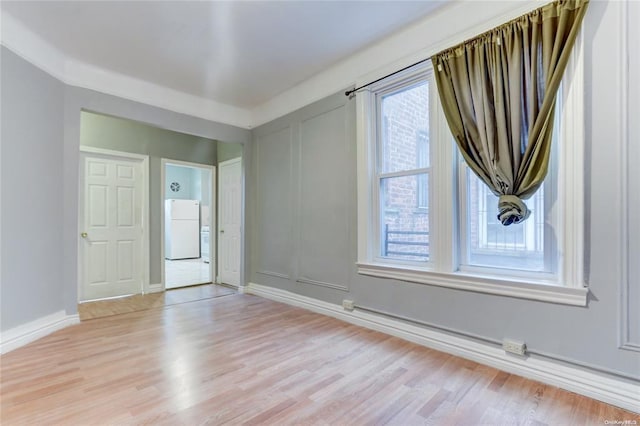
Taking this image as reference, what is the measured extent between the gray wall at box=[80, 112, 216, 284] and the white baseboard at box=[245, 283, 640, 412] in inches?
129

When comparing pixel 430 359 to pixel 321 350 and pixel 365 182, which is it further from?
pixel 365 182

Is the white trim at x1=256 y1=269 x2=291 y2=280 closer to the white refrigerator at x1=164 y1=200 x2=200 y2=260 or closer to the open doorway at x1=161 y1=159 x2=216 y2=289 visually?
the open doorway at x1=161 y1=159 x2=216 y2=289

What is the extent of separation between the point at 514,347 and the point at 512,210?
96 cm

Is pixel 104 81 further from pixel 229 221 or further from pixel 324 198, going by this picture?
pixel 324 198

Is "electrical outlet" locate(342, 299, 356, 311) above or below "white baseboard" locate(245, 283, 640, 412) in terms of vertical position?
above

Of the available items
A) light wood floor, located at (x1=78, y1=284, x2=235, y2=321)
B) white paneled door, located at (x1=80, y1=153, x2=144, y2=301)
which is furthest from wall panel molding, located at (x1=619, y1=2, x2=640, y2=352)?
white paneled door, located at (x1=80, y1=153, x2=144, y2=301)

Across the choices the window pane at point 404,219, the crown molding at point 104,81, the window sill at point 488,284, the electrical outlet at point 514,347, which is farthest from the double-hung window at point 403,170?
the crown molding at point 104,81

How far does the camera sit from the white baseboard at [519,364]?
1824mm

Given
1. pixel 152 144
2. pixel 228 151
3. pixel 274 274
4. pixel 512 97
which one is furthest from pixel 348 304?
pixel 152 144

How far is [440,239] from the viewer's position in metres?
2.65

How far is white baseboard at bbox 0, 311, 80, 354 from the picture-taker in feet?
8.48

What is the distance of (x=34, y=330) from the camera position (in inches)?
112

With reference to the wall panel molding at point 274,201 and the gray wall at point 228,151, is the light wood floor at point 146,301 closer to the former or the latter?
the wall panel molding at point 274,201

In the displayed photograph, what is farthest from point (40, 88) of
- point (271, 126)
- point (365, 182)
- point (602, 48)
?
point (602, 48)
